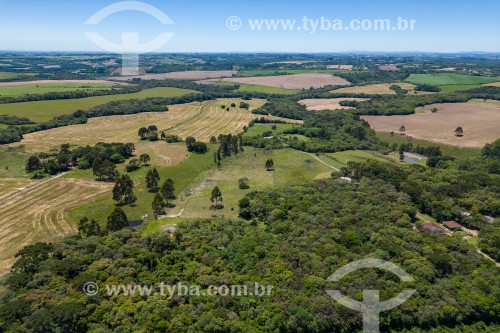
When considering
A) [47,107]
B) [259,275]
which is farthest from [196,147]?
[47,107]

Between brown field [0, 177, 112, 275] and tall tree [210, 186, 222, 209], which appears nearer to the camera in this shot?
brown field [0, 177, 112, 275]

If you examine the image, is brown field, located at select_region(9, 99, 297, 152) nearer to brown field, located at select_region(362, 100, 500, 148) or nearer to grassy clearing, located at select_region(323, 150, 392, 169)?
grassy clearing, located at select_region(323, 150, 392, 169)

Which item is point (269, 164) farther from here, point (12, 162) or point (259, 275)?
point (12, 162)

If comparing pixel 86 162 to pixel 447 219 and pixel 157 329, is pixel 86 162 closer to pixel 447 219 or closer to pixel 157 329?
pixel 157 329

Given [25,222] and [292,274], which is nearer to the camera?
[292,274]

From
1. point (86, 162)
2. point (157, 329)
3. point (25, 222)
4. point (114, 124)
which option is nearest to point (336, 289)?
point (157, 329)

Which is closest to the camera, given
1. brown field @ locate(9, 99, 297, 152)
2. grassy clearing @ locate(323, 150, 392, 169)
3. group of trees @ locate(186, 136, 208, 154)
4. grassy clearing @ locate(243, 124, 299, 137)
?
grassy clearing @ locate(323, 150, 392, 169)

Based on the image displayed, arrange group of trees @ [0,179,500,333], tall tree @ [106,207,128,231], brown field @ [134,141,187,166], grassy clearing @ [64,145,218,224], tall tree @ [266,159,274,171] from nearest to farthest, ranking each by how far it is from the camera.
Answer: group of trees @ [0,179,500,333]
tall tree @ [106,207,128,231]
grassy clearing @ [64,145,218,224]
tall tree @ [266,159,274,171]
brown field @ [134,141,187,166]

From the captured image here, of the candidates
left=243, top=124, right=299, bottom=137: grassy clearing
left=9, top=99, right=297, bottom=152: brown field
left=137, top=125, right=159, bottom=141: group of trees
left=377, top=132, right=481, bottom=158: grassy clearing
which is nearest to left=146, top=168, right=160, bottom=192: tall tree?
left=137, top=125, right=159, bottom=141: group of trees
